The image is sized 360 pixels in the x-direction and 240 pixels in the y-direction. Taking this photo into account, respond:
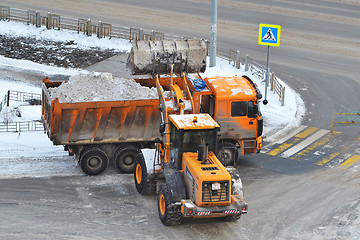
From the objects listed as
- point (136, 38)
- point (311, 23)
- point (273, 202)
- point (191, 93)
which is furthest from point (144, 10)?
point (273, 202)

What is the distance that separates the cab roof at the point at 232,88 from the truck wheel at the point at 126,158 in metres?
3.67

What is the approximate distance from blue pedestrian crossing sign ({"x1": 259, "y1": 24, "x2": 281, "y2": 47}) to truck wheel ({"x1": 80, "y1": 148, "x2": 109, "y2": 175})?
11626 millimetres

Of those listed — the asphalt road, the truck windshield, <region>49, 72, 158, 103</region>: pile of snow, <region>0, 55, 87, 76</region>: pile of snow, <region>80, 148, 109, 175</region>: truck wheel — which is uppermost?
<region>49, 72, 158, 103</region>: pile of snow

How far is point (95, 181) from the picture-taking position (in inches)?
939

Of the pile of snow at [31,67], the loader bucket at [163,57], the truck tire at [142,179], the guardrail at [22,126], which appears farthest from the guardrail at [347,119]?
the pile of snow at [31,67]

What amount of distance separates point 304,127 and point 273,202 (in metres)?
8.67

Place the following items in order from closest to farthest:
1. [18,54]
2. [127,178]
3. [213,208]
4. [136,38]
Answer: [213,208], [127,178], [18,54], [136,38]

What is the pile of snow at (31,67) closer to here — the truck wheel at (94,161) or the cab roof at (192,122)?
the truck wheel at (94,161)

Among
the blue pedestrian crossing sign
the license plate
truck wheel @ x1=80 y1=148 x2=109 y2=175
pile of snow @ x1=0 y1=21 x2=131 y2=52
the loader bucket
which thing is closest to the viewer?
the license plate

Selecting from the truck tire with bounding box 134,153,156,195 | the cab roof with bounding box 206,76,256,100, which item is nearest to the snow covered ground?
the truck tire with bounding box 134,153,156,195

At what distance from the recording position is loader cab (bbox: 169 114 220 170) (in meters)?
20.2

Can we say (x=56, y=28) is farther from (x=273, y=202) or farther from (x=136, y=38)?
(x=273, y=202)

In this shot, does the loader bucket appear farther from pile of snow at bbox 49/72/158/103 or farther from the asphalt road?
the asphalt road

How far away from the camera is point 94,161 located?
80.0ft
